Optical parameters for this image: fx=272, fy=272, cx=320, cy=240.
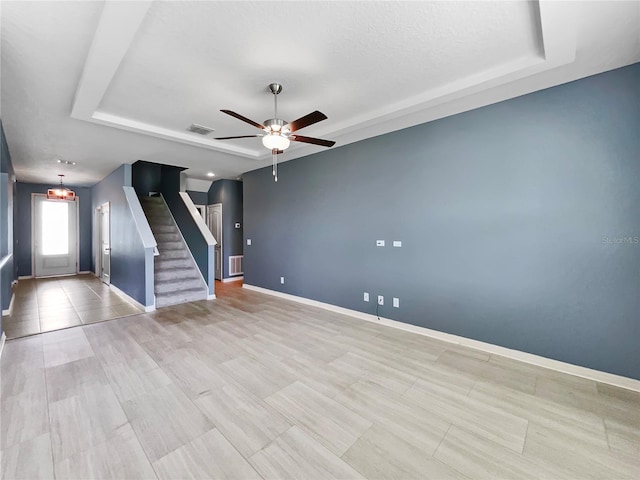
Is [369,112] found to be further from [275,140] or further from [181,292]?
[181,292]

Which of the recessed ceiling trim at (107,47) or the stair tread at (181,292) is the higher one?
the recessed ceiling trim at (107,47)

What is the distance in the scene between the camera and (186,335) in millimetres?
3680

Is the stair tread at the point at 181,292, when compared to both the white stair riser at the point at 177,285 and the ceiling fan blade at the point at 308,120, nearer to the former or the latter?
the white stair riser at the point at 177,285

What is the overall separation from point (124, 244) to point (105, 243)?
2.26 meters

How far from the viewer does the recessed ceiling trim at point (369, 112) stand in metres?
1.86

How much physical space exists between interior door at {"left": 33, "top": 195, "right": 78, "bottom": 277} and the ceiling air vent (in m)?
7.44

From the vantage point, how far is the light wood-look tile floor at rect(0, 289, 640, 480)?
1665mm

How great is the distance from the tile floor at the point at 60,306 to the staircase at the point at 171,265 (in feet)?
2.02

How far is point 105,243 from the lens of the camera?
23.7ft

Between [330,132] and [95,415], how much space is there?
3.98 meters

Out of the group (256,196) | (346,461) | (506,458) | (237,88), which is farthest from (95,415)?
(256,196)

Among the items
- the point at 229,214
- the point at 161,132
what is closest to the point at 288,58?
the point at 161,132

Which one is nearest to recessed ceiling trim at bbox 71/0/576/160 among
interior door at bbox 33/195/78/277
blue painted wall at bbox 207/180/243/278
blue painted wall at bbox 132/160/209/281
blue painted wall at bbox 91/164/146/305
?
blue painted wall at bbox 91/164/146/305

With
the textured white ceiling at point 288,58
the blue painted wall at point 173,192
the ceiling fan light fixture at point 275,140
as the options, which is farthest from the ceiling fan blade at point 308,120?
the blue painted wall at point 173,192
